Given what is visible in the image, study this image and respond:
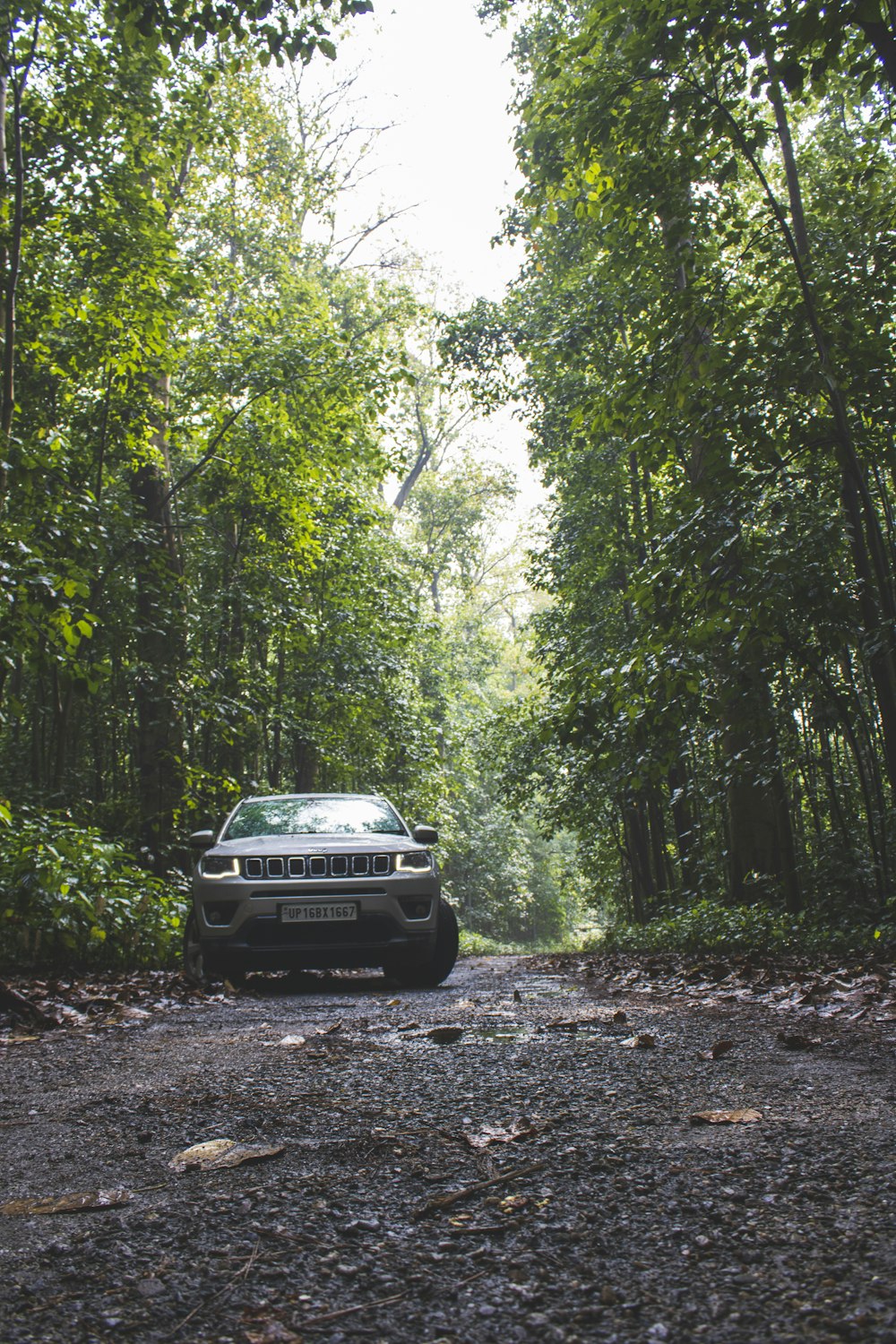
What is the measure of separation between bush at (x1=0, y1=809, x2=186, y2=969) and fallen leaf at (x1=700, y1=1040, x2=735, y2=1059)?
18.3 feet

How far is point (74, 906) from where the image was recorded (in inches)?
317

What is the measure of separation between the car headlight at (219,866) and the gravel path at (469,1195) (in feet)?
10.9

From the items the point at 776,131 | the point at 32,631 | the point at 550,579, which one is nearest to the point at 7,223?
the point at 32,631

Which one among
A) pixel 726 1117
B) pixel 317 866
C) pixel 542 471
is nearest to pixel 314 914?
pixel 317 866

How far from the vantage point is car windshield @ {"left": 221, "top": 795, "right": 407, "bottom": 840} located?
28.2 feet

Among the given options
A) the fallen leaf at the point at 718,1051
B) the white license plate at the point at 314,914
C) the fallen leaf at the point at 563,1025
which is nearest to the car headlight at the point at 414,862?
the white license plate at the point at 314,914

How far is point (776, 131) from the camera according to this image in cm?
777

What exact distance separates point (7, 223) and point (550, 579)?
11223 mm

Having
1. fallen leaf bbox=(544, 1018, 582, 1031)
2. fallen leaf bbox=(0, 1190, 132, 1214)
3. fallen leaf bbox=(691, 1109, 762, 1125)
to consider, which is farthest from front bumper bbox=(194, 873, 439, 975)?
fallen leaf bbox=(0, 1190, 132, 1214)

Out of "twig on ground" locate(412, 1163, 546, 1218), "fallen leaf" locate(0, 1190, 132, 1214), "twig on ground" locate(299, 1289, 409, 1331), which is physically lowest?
"twig on ground" locate(412, 1163, 546, 1218)

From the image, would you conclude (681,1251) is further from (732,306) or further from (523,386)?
(523,386)

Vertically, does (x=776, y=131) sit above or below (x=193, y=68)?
below

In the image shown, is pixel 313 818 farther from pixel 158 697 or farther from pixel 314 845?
pixel 158 697

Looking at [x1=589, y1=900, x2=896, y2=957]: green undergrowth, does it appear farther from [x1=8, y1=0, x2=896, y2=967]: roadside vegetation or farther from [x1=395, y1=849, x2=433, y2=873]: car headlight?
[x1=395, y1=849, x2=433, y2=873]: car headlight
